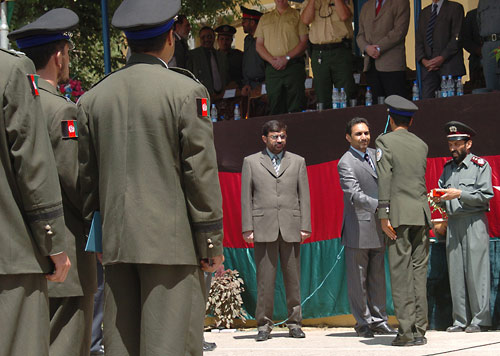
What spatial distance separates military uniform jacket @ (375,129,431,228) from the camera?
25.9ft

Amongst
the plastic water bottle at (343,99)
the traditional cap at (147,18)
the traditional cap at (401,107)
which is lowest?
the traditional cap at (401,107)

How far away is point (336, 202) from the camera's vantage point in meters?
10.0

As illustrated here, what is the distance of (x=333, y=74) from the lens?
1118 centimetres

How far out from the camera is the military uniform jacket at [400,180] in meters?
7.89

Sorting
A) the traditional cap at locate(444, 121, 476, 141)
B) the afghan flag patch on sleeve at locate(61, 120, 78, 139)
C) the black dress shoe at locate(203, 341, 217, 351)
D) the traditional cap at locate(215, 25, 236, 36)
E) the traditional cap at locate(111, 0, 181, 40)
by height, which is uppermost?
the traditional cap at locate(215, 25, 236, 36)

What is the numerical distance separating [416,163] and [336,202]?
207 cm

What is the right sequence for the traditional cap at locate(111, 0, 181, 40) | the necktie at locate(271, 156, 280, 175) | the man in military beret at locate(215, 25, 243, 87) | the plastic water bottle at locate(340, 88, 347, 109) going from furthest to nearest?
the man in military beret at locate(215, 25, 243, 87) → the plastic water bottle at locate(340, 88, 347, 109) → the necktie at locate(271, 156, 280, 175) → the traditional cap at locate(111, 0, 181, 40)

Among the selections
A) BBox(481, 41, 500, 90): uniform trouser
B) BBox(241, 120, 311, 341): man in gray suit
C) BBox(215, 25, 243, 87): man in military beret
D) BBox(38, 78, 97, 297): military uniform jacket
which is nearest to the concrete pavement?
BBox(241, 120, 311, 341): man in gray suit

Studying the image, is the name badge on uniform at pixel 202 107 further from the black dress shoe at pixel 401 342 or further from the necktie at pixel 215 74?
the necktie at pixel 215 74

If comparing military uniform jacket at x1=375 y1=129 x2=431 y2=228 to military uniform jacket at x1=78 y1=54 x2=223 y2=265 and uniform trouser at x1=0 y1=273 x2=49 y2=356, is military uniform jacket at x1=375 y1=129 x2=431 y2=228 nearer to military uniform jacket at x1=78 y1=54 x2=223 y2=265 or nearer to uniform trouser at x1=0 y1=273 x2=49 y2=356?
military uniform jacket at x1=78 y1=54 x2=223 y2=265

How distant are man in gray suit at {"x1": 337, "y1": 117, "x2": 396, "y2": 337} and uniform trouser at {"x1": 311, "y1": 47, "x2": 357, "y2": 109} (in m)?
1.98

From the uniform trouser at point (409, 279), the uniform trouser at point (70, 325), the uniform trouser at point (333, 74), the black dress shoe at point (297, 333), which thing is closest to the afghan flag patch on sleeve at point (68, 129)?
the uniform trouser at point (70, 325)

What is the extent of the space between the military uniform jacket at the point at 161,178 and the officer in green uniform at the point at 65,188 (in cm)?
55

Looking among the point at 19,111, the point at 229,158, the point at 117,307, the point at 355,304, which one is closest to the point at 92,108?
the point at 19,111
